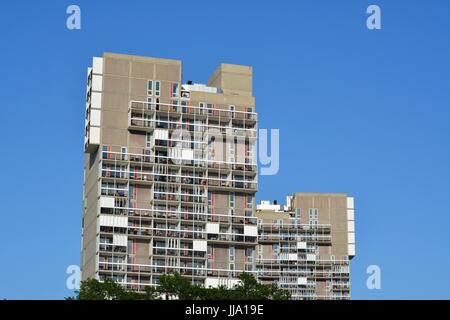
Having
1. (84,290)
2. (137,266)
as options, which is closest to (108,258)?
(137,266)
